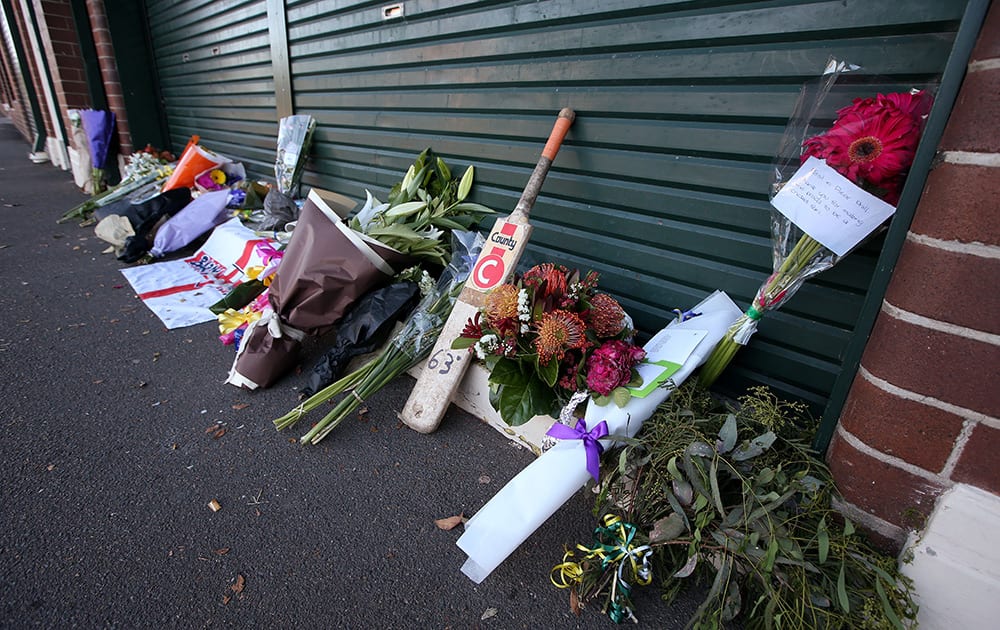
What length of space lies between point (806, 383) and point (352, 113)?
3.80m

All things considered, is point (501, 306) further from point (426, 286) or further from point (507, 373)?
point (426, 286)

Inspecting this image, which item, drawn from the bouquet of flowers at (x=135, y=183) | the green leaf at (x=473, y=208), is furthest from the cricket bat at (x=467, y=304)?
the bouquet of flowers at (x=135, y=183)

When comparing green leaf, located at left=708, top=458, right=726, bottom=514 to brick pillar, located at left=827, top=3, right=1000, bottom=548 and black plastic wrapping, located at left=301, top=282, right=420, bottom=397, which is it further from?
black plastic wrapping, located at left=301, top=282, right=420, bottom=397

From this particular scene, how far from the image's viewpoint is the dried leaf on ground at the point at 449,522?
5.86ft

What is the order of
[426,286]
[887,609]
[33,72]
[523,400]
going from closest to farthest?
1. [887,609]
2. [523,400]
3. [426,286]
4. [33,72]

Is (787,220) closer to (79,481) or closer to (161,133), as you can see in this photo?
(79,481)

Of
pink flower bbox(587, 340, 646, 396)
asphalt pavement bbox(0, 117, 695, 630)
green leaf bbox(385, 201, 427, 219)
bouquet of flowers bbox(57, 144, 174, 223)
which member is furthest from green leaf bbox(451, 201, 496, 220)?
bouquet of flowers bbox(57, 144, 174, 223)

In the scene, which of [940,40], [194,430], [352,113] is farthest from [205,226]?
[940,40]

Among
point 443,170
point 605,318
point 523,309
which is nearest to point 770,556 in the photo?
point 605,318

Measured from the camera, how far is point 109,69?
669 centimetres

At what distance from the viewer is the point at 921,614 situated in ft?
4.42

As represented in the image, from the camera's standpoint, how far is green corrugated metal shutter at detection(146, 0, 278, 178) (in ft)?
16.2

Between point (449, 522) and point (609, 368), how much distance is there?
85 centimetres

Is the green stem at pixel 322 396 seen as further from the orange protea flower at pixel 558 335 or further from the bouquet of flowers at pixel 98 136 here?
the bouquet of flowers at pixel 98 136
